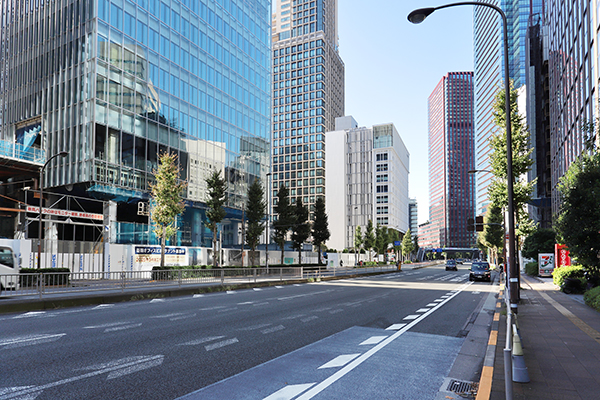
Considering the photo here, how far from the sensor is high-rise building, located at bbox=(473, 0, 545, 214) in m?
127

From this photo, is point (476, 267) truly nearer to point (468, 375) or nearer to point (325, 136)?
point (468, 375)

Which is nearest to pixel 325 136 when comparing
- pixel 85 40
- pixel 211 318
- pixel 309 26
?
pixel 309 26

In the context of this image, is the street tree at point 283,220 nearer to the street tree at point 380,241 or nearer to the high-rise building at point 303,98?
the street tree at point 380,241

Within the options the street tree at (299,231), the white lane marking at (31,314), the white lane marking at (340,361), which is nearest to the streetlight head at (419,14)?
the white lane marking at (340,361)

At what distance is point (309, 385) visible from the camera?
6.08 meters


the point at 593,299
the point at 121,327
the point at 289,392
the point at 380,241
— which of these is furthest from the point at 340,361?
the point at 380,241

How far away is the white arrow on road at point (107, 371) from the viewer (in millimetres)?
5380

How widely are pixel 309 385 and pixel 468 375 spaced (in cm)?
263

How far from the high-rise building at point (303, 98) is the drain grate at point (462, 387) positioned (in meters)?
134

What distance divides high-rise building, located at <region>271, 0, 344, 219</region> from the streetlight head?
12752cm

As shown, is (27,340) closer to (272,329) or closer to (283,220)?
(272,329)

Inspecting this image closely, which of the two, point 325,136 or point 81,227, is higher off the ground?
point 325,136

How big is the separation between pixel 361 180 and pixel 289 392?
12998cm

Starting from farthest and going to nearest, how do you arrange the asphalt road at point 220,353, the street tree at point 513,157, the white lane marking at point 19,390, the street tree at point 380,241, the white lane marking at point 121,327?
the street tree at point 380,241, the street tree at point 513,157, the white lane marking at point 121,327, the asphalt road at point 220,353, the white lane marking at point 19,390
